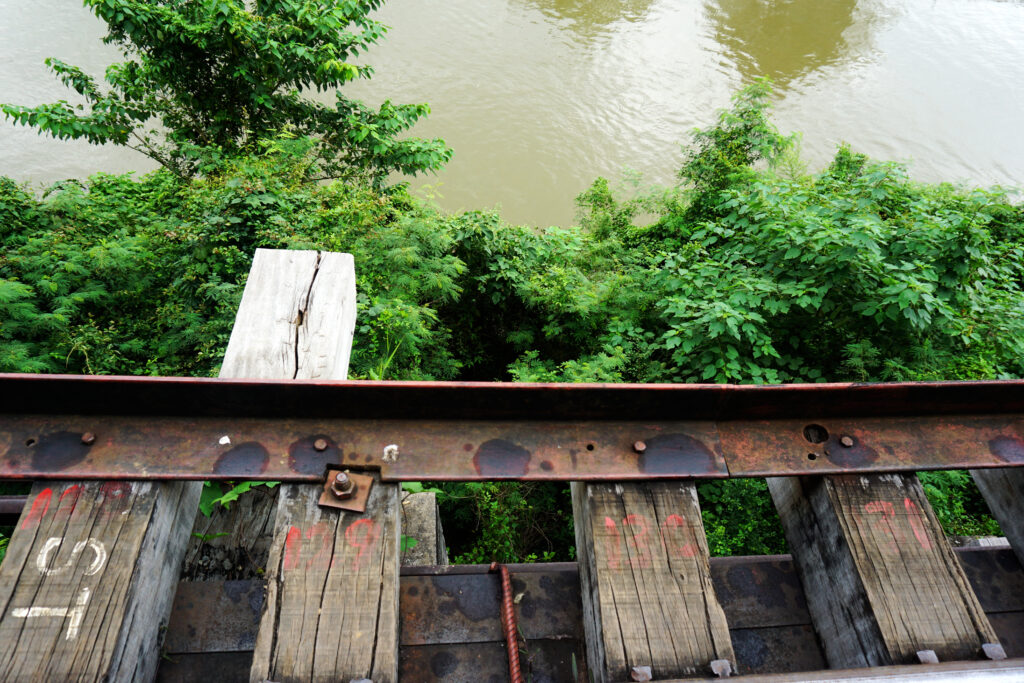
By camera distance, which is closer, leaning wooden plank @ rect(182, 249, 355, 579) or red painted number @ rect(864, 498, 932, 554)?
red painted number @ rect(864, 498, 932, 554)

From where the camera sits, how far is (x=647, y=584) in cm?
113

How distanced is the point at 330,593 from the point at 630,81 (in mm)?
17120

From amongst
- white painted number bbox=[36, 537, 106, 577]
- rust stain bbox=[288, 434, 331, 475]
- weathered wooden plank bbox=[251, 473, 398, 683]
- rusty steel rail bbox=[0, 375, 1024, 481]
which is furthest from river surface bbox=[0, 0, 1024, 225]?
white painted number bbox=[36, 537, 106, 577]

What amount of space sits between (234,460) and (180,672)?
1.57 feet

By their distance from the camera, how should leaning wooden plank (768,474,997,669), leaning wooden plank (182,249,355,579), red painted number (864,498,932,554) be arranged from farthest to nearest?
leaning wooden plank (182,249,355,579) → red painted number (864,498,932,554) → leaning wooden plank (768,474,997,669)

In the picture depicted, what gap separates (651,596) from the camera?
1.11 m

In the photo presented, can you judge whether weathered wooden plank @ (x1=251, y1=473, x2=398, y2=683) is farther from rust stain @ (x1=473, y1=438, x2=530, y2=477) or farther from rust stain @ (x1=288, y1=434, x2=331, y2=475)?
rust stain @ (x1=473, y1=438, x2=530, y2=477)

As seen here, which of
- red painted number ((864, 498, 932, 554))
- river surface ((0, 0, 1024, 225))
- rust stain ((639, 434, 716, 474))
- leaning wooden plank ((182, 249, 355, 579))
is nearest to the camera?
red painted number ((864, 498, 932, 554))

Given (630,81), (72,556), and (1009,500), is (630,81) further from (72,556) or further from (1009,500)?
(72,556)

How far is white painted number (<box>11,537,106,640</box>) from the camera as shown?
100 centimetres

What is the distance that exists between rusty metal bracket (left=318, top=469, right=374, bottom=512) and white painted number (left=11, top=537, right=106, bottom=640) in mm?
429

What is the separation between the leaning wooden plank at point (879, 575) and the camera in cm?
110

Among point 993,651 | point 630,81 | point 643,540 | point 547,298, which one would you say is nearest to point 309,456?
point 643,540

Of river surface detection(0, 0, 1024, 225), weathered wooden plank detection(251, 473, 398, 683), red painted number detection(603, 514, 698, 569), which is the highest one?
red painted number detection(603, 514, 698, 569)
